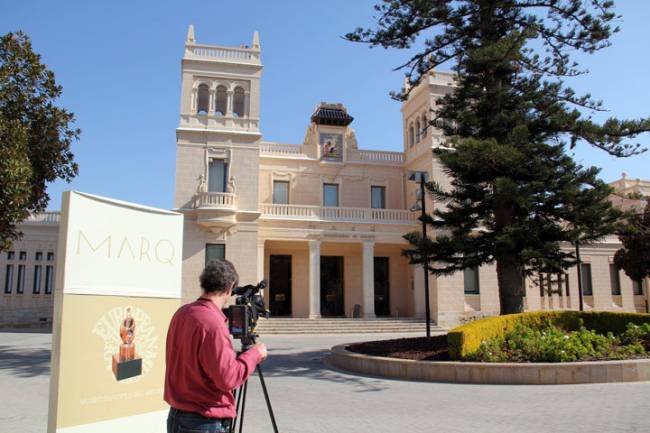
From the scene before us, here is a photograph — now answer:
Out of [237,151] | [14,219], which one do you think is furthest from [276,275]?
[14,219]

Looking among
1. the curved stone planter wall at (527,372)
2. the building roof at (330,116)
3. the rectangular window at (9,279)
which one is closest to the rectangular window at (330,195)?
the building roof at (330,116)

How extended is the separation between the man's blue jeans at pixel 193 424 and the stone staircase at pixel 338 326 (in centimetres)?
2094

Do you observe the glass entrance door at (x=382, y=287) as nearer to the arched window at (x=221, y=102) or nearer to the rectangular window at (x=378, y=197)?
the rectangular window at (x=378, y=197)

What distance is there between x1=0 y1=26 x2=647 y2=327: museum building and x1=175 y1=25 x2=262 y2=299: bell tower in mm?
56

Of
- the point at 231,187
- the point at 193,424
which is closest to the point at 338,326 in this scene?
the point at 231,187

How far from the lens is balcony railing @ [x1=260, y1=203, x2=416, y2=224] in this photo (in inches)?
1095

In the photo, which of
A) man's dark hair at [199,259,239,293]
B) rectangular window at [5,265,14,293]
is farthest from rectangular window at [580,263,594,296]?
rectangular window at [5,265,14,293]

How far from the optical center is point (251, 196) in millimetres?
26828

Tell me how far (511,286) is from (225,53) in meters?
21.6

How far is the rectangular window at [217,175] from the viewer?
2692cm

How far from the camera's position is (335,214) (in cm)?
2848

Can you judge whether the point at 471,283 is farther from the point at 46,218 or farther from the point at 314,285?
the point at 46,218

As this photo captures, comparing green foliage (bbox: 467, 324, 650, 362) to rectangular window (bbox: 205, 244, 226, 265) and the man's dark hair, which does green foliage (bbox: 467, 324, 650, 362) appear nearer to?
the man's dark hair

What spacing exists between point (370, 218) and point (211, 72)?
12.3 metres
